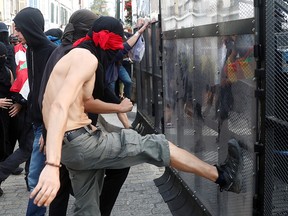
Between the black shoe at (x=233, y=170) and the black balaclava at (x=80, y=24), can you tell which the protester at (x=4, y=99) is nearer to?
the black balaclava at (x=80, y=24)

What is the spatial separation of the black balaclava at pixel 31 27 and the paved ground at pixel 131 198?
5.35ft

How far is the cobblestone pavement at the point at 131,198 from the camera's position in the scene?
192 inches

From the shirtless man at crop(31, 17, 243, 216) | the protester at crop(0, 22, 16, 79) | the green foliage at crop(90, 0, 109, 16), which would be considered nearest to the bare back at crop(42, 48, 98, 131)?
the shirtless man at crop(31, 17, 243, 216)

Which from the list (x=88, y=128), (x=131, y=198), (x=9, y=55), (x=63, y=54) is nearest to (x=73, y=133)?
(x=88, y=128)

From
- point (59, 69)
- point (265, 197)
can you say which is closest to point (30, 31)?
point (59, 69)

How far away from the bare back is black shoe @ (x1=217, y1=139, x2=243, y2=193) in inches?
37.2

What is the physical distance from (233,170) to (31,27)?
7.11ft

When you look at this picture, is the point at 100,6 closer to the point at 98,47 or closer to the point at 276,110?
the point at 98,47

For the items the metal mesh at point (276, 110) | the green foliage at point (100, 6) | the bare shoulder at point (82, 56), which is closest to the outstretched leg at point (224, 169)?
the metal mesh at point (276, 110)

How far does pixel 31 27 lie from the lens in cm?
438

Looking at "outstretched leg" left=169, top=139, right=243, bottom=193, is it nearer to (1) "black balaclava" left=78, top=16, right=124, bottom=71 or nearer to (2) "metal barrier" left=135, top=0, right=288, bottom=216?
(2) "metal barrier" left=135, top=0, right=288, bottom=216

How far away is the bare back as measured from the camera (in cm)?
292

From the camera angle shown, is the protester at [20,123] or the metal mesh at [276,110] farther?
the protester at [20,123]

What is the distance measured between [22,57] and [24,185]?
148 centimetres
